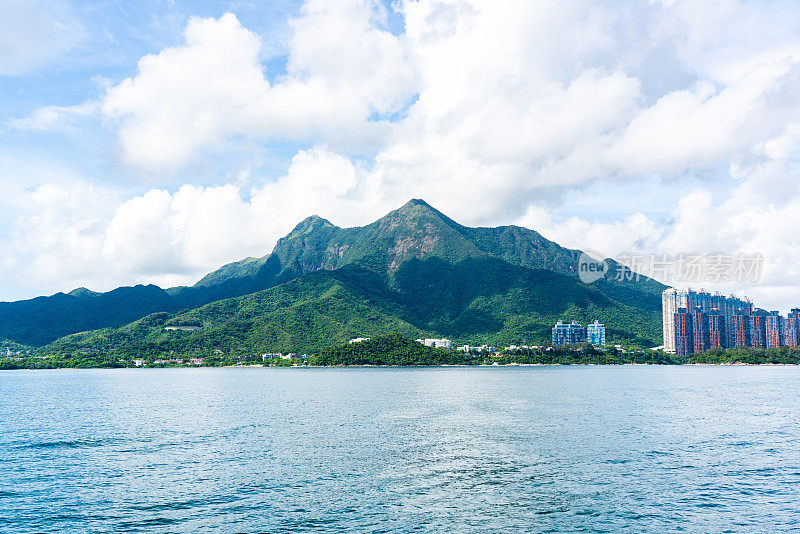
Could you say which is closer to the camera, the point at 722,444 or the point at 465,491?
the point at 465,491

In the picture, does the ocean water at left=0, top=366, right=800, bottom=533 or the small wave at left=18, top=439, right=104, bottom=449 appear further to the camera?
the small wave at left=18, top=439, right=104, bottom=449

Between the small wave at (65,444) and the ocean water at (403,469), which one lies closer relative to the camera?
the ocean water at (403,469)

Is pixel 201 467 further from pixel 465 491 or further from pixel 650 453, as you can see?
A: pixel 650 453

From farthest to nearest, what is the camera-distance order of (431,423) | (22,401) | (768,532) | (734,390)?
(734,390) < (22,401) < (431,423) < (768,532)

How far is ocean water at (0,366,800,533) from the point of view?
33.7 m

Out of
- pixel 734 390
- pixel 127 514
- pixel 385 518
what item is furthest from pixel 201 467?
pixel 734 390

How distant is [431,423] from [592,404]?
34.7 metres

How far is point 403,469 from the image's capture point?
45.6 meters

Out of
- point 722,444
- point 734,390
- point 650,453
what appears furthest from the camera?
point 734,390

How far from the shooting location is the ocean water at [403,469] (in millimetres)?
33656

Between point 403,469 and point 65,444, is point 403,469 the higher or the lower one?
the higher one

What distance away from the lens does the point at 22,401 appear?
103m

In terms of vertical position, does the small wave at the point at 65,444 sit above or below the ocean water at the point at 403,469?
below

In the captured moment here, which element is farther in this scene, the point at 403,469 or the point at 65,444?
the point at 65,444
